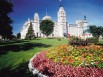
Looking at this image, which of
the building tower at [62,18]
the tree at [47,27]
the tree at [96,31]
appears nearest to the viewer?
the tree at [96,31]

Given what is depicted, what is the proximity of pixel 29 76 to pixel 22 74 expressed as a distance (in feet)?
3.35

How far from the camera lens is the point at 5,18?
2806 cm

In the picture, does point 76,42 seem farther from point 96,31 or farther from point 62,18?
point 62,18

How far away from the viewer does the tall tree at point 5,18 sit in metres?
27.3

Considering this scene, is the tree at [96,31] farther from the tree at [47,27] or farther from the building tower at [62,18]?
the building tower at [62,18]

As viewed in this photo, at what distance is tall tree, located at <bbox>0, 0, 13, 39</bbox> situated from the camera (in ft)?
89.5

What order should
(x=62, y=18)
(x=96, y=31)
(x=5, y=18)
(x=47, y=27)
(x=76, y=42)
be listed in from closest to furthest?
(x=76, y=42) < (x=5, y=18) < (x=96, y=31) < (x=47, y=27) < (x=62, y=18)

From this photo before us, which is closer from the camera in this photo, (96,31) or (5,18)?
(5,18)

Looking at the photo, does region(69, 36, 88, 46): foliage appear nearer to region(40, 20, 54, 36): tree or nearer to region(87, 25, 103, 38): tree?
region(87, 25, 103, 38): tree

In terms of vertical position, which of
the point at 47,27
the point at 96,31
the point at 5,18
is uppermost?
the point at 47,27

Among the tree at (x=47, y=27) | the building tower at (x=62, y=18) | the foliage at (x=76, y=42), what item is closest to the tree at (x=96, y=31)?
the tree at (x=47, y=27)

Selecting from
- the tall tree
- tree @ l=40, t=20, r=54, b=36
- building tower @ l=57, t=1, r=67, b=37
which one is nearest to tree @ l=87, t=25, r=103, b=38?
tree @ l=40, t=20, r=54, b=36

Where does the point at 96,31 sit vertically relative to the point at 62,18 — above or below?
below

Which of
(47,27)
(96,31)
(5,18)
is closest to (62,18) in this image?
(47,27)
